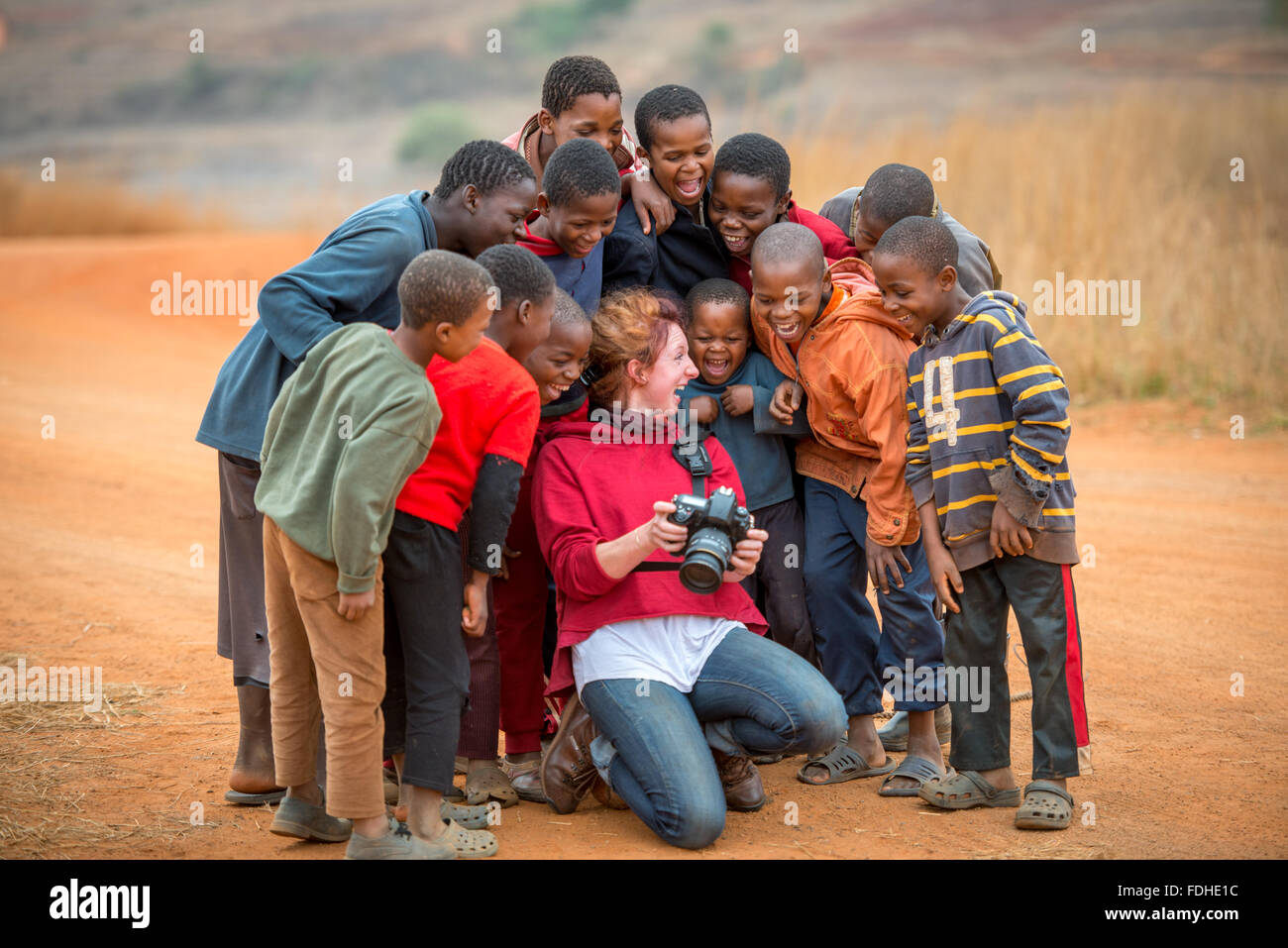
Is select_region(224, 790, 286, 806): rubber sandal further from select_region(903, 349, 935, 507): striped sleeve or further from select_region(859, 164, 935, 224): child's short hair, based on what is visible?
select_region(859, 164, 935, 224): child's short hair

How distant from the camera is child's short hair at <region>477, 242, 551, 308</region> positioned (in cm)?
360

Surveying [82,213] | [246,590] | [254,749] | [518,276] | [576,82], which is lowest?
[254,749]

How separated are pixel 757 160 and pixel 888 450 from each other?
1.09m

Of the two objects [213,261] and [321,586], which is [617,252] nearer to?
[321,586]

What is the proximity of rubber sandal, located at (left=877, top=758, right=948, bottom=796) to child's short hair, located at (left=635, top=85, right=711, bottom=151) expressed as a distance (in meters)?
2.27

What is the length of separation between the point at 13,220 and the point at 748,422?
1690 centimetres

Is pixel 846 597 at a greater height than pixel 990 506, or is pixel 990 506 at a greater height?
pixel 990 506

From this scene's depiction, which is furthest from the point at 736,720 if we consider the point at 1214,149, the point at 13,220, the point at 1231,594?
the point at 13,220

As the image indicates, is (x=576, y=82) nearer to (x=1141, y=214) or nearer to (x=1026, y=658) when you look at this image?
(x=1026, y=658)

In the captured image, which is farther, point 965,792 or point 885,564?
point 885,564

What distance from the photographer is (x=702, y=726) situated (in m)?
3.93

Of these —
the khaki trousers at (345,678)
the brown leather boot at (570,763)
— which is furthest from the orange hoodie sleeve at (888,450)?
the khaki trousers at (345,678)

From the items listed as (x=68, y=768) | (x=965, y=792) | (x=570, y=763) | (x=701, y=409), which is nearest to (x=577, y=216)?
(x=701, y=409)

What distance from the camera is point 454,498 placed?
139 inches
